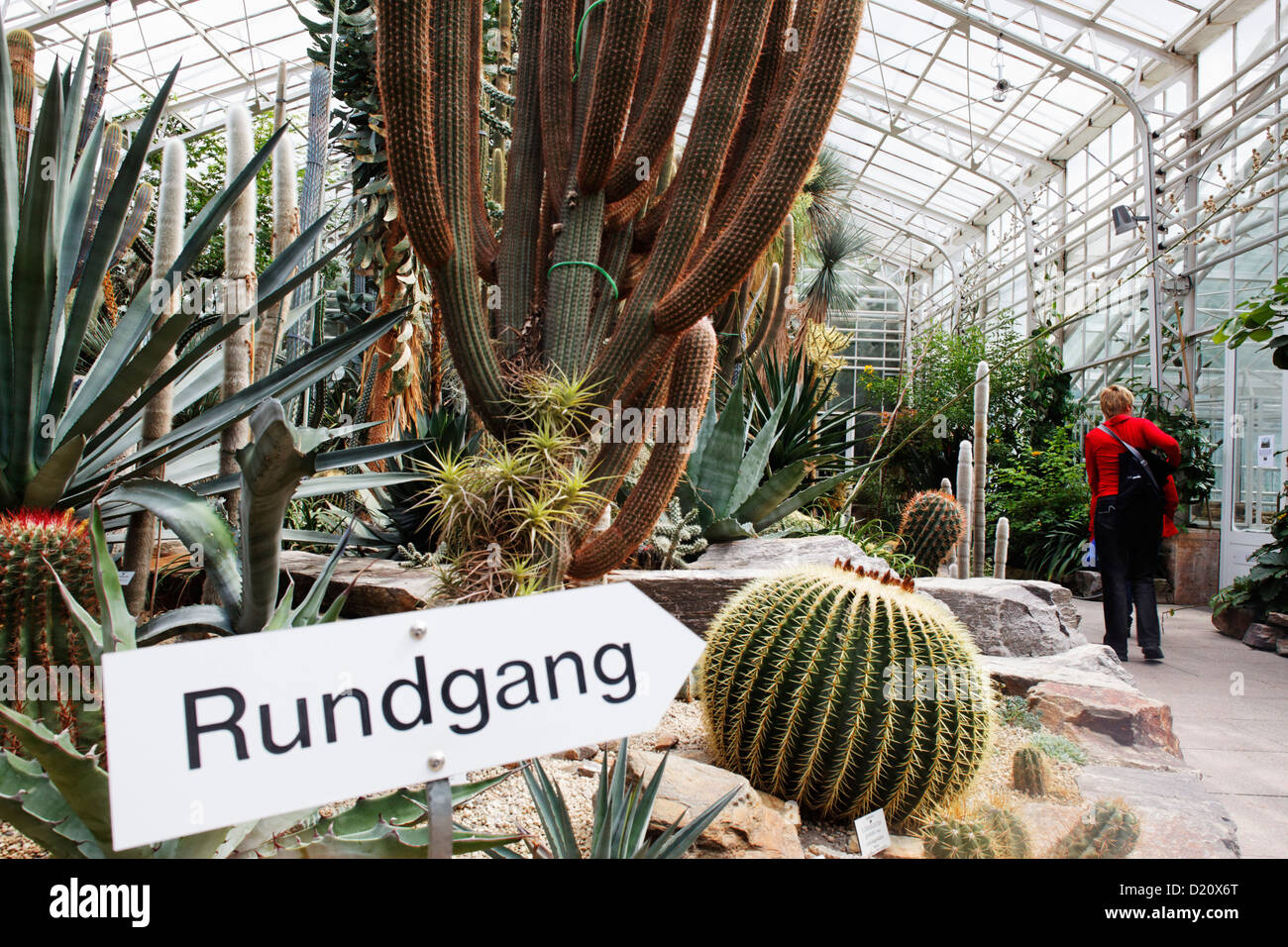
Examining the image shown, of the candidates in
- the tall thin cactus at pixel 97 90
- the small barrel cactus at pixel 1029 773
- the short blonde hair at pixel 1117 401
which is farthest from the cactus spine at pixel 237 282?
the short blonde hair at pixel 1117 401

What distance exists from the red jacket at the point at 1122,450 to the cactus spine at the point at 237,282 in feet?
15.4

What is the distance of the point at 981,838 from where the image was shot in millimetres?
1492

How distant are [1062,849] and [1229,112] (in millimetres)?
10176

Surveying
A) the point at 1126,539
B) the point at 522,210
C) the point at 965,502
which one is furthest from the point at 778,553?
the point at 965,502

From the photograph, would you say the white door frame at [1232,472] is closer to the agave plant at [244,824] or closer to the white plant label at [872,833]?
the white plant label at [872,833]

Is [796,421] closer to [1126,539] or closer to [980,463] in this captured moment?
[980,463]

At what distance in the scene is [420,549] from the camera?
3.29 m

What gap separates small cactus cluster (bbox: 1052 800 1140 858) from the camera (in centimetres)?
150

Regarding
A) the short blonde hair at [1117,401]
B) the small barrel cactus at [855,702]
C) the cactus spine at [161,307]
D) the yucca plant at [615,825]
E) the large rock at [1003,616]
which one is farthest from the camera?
the short blonde hair at [1117,401]

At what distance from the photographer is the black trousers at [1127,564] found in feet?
15.3

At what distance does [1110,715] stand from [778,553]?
152 cm

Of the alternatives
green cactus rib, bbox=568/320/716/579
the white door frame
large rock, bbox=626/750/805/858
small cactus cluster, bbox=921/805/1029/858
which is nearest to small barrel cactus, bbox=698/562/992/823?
large rock, bbox=626/750/805/858

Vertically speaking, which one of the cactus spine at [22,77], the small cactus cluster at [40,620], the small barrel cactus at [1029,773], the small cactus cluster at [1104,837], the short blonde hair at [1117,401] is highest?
the cactus spine at [22,77]

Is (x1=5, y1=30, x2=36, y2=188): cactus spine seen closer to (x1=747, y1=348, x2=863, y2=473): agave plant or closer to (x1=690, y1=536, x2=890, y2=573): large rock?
(x1=690, y1=536, x2=890, y2=573): large rock
